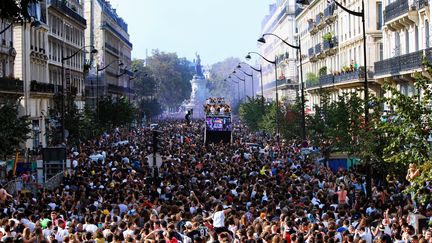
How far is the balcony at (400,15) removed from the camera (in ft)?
148

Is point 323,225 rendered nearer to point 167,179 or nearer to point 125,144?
point 167,179

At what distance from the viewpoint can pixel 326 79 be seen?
7356 centimetres

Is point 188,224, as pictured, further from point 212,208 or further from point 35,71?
point 35,71

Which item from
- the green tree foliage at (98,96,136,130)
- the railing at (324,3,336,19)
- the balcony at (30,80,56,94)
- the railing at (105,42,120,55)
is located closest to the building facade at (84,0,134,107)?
the railing at (105,42,120,55)

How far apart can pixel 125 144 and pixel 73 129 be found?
3.16m

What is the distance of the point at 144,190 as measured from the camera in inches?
1171

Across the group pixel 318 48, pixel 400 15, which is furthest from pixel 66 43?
pixel 400 15

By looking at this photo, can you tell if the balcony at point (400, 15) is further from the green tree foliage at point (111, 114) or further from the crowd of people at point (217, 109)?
the green tree foliage at point (111, 114)

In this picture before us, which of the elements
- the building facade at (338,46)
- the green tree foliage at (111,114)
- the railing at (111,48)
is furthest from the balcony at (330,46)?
the railing at (111,48)

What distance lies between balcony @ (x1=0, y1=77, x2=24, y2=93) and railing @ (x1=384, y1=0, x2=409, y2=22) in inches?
824

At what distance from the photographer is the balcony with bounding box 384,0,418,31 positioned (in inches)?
1780

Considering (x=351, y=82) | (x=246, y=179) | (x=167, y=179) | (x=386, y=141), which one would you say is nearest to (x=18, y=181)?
(x=167, y=179)

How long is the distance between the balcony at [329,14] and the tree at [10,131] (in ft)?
115

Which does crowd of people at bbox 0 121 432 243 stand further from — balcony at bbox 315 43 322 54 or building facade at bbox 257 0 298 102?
building facade at bbox 257 0 298 102
